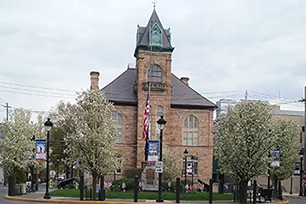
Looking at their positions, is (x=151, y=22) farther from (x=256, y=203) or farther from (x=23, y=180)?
(x=256, y=203)

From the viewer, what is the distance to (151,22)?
4881 cm

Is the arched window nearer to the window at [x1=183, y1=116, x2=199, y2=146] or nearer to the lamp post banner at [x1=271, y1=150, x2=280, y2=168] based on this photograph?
the window at [x1=183, y1=116, x2=199, y2=146]

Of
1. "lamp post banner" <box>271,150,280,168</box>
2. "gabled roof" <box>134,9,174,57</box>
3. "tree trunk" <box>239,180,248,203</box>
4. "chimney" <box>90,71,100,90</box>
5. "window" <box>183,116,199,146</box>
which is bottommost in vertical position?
"tree trunk" <box>239,180,248,203</box>

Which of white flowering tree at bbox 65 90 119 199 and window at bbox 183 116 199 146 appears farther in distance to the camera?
window at bbox 183 116 199 146

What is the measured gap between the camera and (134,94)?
48.4 metres

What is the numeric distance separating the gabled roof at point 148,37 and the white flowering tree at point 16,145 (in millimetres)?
19139

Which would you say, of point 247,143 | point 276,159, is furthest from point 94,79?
point 247,143

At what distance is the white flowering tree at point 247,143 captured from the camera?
23.7 m

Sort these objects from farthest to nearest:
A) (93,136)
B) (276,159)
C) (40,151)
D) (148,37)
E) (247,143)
A: (148,37) < (276,159) < (40,151) < (247,143) < (93,136)

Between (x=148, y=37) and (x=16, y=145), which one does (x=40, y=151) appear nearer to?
(x=16, y=145)

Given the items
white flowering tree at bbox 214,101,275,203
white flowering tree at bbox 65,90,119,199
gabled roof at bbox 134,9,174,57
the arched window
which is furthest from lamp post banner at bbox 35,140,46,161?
gabled roof at bbox 134,9,174,57

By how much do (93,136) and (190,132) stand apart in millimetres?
27542

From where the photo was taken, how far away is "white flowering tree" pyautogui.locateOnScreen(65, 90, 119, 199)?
22.6 metres

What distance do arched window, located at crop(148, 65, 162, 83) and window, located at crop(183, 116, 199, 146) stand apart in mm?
6185
